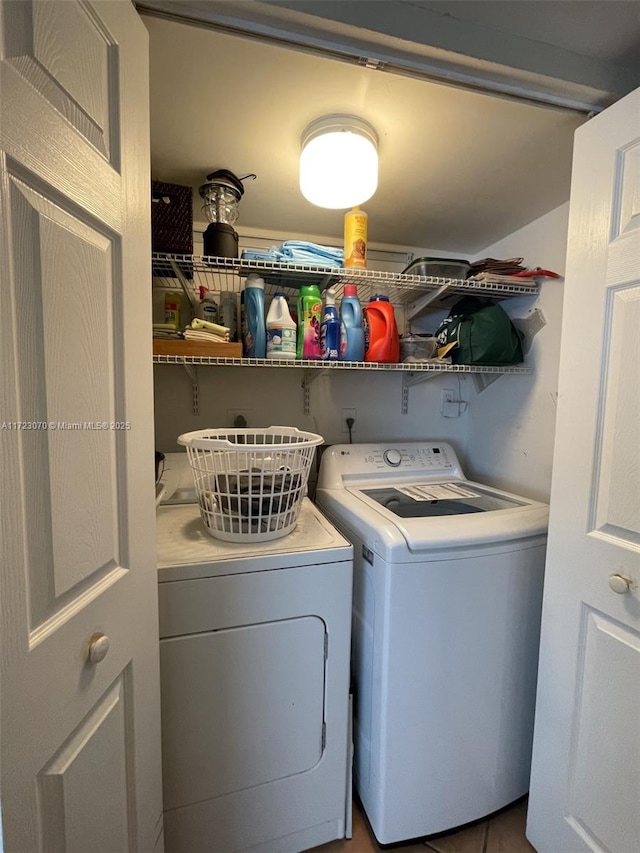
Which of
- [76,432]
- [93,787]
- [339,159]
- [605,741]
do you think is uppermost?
[339,159]

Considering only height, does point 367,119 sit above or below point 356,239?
above

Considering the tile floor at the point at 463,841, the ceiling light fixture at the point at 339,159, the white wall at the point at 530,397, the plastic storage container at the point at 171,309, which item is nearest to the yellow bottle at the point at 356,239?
the ceiling light fixture at the point at 339,159

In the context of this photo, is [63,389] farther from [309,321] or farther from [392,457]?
[392,457]

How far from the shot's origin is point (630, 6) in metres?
0.82

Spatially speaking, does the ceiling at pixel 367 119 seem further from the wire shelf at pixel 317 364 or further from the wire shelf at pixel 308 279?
the wire shelf at pixel 317 364

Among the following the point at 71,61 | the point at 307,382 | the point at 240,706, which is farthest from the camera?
the point at 307,382

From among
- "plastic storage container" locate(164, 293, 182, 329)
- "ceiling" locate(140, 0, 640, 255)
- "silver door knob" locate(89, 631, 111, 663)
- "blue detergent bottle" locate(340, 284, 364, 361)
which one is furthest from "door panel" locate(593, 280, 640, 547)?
"plastic storage container" locate(164, 293, 182, 329)

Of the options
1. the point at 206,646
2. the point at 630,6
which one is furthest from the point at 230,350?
the point at 630,6

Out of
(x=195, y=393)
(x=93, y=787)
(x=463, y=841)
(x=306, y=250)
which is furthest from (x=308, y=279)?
(x=463, y=841)

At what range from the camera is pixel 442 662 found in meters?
1.15

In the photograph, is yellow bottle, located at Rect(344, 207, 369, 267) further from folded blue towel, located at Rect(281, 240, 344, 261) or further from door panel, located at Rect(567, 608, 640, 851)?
door panel, located at Rect(567, 608, 640, 851)

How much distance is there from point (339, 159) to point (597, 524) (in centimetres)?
134

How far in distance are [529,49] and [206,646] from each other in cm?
179

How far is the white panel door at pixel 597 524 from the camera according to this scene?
89 centimetres
